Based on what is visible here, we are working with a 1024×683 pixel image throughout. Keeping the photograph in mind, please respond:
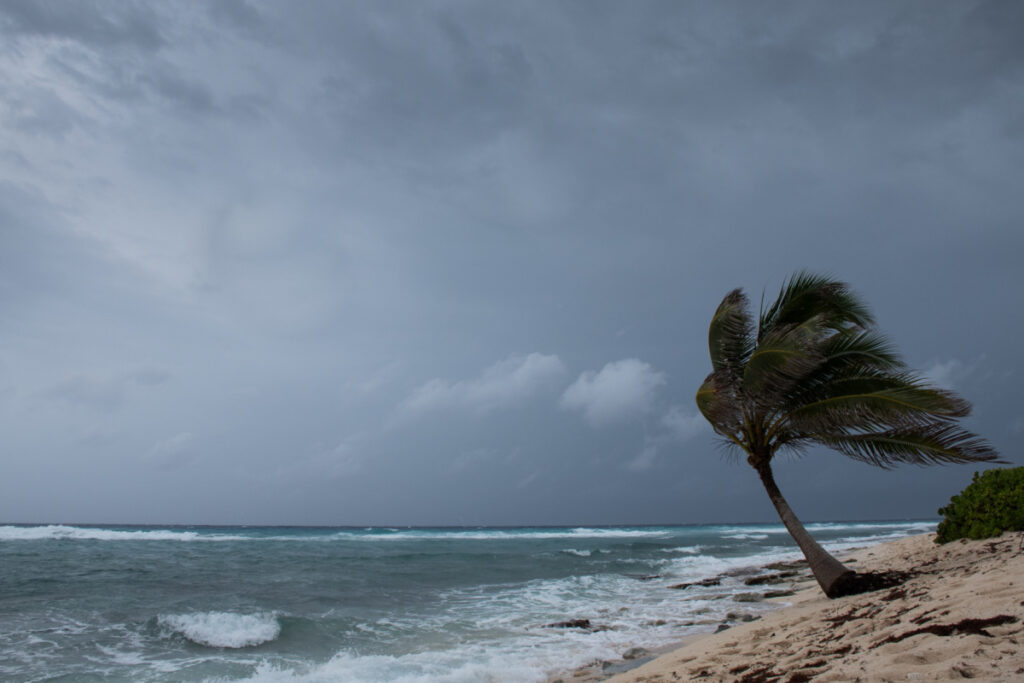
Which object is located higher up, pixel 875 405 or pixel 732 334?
pixel 732 334

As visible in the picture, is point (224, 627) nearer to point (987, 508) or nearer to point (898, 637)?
point (898, 637)

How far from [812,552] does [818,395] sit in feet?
8.65

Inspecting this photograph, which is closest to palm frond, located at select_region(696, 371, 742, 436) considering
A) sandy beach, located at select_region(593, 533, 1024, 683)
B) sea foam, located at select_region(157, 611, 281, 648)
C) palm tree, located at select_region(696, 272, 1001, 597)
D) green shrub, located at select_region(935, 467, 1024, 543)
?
palm tree, located at select_region(696, 272, 1001, 597)

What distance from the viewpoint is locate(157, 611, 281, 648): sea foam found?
11.1m

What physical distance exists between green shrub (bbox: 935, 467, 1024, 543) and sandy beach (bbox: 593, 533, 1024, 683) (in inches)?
22.3

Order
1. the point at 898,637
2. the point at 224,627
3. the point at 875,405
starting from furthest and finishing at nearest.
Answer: the point at 224,627 → the point at 875,405 → the point at 898,637

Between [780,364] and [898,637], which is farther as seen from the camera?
[780,364]

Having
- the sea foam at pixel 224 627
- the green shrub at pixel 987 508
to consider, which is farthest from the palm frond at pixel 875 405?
the sea foam at pixel 224 627

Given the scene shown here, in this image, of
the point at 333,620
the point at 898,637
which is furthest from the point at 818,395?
the point at 333,620

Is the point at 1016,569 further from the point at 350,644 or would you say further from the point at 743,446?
the point at 350,644

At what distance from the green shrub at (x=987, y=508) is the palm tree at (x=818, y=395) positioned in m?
2.04

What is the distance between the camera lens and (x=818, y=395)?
9.62 metres

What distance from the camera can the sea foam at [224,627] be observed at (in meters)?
11.1

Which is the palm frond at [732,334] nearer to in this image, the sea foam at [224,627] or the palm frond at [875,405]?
the palm frond at [875,405]
